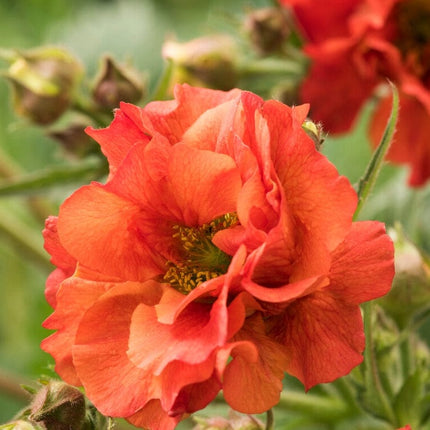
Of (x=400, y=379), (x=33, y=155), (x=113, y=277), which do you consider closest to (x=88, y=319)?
(x=113, y=277)

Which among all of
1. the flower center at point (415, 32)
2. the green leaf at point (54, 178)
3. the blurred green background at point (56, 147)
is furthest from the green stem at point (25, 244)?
the flower center at point (415, 32)

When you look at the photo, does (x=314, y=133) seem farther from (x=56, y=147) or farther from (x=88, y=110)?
(x=56, y=147)

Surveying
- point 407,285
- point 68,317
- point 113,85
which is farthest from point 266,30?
point 68,317

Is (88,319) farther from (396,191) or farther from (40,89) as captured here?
(396,191)

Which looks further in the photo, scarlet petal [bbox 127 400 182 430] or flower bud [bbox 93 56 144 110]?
flower bud [bbox 93 56 144 110]

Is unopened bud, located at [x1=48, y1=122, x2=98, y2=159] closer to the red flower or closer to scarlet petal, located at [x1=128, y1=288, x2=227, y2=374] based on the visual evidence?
the red flower

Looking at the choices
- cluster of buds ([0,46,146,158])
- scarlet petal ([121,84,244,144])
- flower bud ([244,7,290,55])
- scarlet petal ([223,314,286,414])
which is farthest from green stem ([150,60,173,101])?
scarlet petal ([223,314,286,414])
